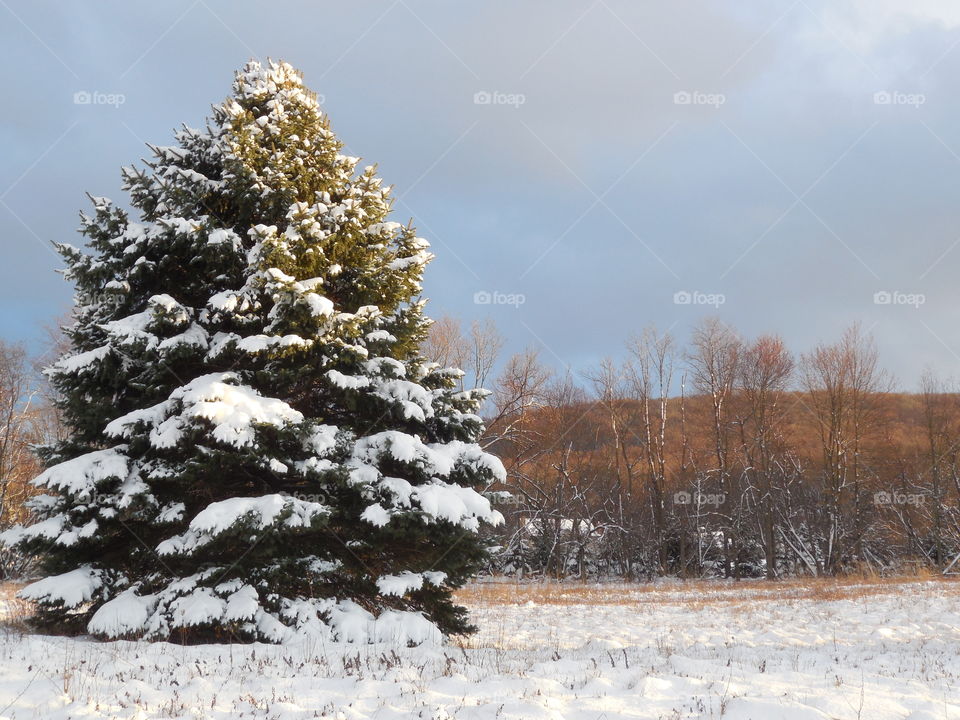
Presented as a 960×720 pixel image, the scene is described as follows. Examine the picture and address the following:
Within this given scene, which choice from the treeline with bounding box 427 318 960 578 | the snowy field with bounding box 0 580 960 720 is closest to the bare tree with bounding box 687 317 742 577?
the treeline with bounding box 427 318 960 578

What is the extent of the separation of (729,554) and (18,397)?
35783mm

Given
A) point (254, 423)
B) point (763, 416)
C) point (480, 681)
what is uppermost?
point (763, 416)

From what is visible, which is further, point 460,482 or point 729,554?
point 729,554

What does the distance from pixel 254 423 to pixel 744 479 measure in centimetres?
3606

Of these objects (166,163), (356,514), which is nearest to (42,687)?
(356,514)

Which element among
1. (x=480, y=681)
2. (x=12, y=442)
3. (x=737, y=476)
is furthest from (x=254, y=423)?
(x=737, y=476)

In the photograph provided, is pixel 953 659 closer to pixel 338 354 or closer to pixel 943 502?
pixel 338 354

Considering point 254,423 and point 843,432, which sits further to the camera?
point 843,432

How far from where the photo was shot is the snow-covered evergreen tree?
7.93m

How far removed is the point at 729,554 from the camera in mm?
34312

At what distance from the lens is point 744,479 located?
38.2 m

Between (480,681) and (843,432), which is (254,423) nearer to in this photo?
(480,681)

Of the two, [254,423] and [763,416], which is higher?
[763,416]

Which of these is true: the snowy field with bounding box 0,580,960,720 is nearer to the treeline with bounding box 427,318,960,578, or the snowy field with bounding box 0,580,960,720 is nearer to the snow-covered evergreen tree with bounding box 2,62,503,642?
the snow-covered evergreen tree with bounding box 2,62,503,642
